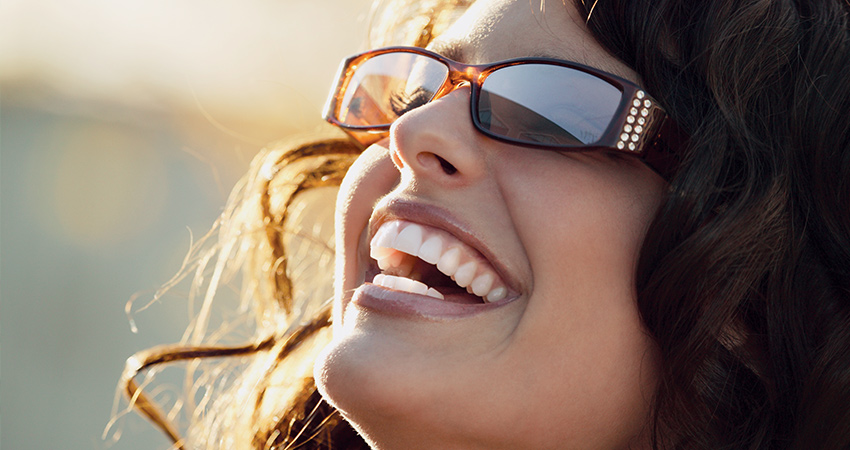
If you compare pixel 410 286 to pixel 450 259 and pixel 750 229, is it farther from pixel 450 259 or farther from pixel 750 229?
pixel 750 229

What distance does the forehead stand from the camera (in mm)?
1514

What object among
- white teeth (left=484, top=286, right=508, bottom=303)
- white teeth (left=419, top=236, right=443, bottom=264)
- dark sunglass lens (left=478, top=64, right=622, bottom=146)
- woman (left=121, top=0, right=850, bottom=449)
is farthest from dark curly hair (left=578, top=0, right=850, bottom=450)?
white teeth (left=419, top=236, right=443, bottom=264)

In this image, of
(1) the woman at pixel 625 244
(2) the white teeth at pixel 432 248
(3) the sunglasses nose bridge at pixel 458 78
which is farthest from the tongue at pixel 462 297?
(3) the sunglasses nose bridge at pixel 458 78

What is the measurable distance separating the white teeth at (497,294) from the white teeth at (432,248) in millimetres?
130

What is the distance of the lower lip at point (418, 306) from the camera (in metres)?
1.41

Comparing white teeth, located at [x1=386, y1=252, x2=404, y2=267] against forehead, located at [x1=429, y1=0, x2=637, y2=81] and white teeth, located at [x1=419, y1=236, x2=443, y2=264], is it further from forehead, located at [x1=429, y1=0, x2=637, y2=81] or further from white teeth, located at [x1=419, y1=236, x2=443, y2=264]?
forehead, located at [x1=429, y1=0, x2=637, y2=81]

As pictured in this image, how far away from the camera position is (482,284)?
1445 millimetres

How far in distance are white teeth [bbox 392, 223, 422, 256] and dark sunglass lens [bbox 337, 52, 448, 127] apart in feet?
1.20

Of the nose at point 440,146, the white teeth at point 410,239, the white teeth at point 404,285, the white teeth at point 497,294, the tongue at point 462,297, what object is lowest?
the tongue at point 462,297

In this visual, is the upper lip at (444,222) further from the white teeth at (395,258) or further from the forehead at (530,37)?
the forehead at (530,37)

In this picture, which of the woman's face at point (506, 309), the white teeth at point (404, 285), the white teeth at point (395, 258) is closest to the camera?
the woman's face at point (506, 309)

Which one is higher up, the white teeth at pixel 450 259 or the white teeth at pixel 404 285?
the white teeth at pixel 450 259

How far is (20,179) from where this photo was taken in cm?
784

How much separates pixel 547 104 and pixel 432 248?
1.25 feet
